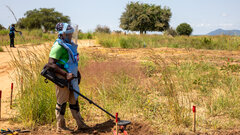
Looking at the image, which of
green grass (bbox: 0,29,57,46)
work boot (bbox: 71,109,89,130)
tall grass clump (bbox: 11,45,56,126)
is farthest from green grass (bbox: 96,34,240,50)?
work boot (bbox: 71,109,89,130)

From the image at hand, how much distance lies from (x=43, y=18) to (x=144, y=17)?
56.2ft

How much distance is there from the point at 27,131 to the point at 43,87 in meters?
0.86

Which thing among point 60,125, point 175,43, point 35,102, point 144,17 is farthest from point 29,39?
point 144,17

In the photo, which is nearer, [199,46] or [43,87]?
[43,87]

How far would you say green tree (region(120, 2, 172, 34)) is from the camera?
1623 inches

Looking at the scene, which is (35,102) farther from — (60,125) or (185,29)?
(185,29)

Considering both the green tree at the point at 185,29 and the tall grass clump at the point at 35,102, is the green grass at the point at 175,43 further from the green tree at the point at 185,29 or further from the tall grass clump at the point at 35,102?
the green tree at the point at 185,29

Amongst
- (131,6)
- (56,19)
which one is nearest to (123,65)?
(131,6)

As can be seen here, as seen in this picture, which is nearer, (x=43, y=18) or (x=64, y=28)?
(x=64, y=28)

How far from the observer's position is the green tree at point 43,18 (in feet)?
141

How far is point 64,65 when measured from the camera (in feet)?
13.4

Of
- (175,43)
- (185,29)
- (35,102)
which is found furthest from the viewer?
(185,29)

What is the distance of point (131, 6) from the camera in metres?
42.8

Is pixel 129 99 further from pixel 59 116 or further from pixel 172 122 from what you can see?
pixel 59 116
